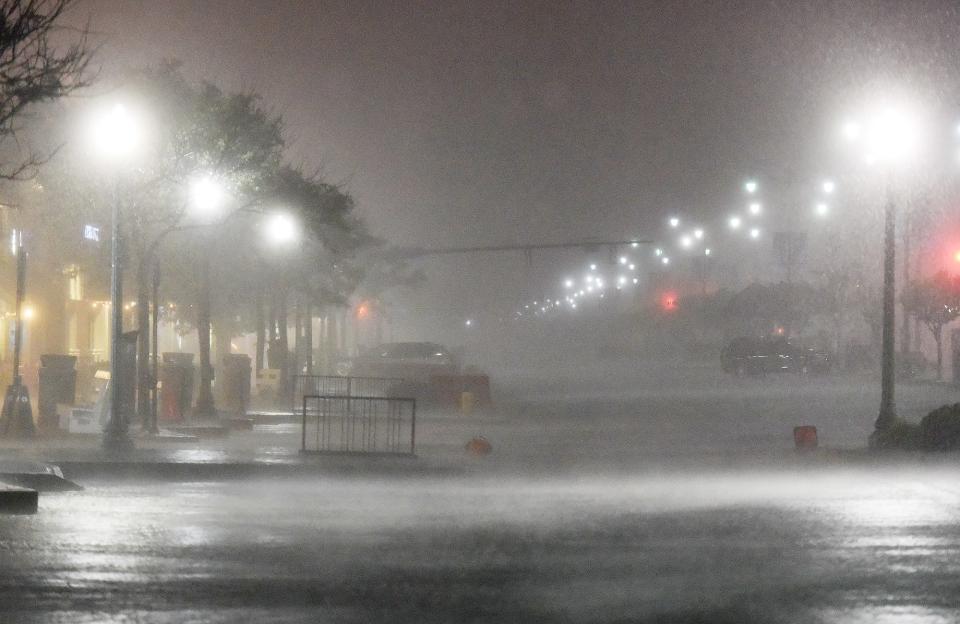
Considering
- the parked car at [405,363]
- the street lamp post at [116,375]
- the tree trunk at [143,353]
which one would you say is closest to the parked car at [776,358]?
the parked car at [405,363]

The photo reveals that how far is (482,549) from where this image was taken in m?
14.1

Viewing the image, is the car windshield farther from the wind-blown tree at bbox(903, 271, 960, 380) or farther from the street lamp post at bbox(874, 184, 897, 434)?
the street lamp post at bbox(874, 184, 897, 434)

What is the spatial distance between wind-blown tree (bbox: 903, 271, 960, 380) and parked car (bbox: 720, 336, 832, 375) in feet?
15.7

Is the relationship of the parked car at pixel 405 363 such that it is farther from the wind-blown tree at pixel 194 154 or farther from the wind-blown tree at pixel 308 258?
the wind-blown tree at pixel 194 154

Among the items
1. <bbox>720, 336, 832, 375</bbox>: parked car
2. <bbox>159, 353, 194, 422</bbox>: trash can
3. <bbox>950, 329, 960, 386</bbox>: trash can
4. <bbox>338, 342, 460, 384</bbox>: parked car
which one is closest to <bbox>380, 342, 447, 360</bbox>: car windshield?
<bbox>338, 342, 460, 384</bbox>: parked car

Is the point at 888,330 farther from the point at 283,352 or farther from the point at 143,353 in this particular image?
the point at 283,352

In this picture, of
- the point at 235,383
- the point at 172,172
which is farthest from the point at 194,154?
the point at 235,383

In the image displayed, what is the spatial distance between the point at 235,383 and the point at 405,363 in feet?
47.0

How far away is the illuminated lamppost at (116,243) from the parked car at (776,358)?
46.6 m

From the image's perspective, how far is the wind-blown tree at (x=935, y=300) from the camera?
62.8 m

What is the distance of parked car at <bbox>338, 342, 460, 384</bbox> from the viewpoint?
52.7 metres

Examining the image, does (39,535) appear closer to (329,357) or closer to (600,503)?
(600,503)

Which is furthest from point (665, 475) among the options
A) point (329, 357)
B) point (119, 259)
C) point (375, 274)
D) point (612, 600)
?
point (375, 274)

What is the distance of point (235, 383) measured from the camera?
40.6 metres
